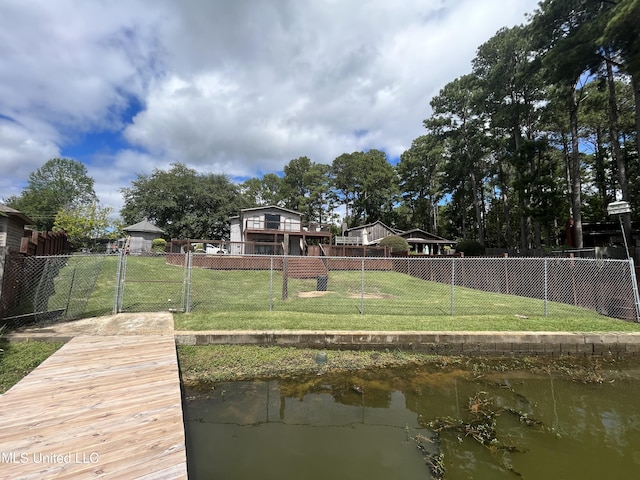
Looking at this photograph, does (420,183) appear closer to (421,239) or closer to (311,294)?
(421,239)

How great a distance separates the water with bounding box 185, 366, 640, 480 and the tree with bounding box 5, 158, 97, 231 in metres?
57.4

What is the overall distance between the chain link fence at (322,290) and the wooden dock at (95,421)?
348 cm

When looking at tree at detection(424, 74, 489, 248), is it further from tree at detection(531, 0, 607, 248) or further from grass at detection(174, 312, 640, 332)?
grass at detection(174, 312, 640, 332)

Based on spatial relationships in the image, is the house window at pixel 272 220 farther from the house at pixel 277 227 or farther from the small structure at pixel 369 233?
the small structure at pixel 369 233

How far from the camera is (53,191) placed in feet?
173

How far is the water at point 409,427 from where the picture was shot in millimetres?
3074

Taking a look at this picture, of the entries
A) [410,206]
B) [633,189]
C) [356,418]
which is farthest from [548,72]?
[410,206]

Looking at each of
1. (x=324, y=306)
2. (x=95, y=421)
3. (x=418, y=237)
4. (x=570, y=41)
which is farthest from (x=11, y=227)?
(x=418, y=237)

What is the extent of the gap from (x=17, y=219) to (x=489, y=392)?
13.0 meters

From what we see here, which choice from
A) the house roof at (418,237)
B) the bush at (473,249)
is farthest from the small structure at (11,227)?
the house roof at (418,237)

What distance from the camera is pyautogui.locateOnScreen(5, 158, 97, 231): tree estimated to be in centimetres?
4809

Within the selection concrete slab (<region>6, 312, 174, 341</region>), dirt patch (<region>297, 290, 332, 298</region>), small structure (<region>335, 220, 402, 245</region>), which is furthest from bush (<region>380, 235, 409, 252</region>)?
concrete slab (<region>6, 312, 174, 341</region>)

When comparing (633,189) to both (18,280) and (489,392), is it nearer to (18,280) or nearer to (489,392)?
(489,392)

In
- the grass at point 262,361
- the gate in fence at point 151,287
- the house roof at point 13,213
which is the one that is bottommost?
the grass at point 262,361
